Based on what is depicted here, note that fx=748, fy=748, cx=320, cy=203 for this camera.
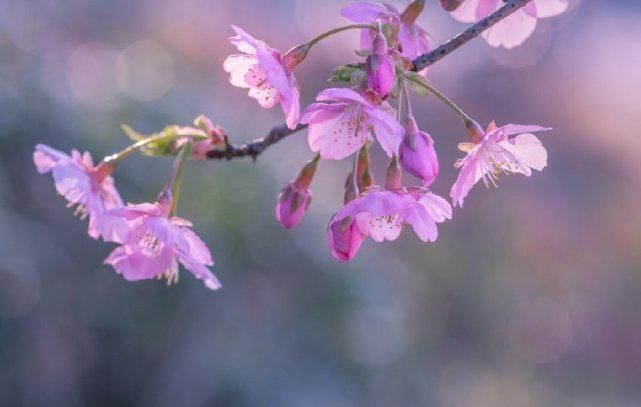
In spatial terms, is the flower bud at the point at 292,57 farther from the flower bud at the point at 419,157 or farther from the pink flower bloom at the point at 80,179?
the pink flower bloom at the point at 80,179

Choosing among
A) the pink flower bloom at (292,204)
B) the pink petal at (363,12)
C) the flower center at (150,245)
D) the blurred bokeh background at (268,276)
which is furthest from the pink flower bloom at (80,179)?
the blurred bokeh background at (268,276)

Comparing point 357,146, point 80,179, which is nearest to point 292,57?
point 357,146

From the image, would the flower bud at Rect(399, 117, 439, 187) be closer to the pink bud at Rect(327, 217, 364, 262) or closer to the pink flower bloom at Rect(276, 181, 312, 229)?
the pink bud at Rect(327, 217, 364, 262)

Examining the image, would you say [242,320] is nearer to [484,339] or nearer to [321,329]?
[321,329]

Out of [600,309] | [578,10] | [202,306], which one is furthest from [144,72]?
[578,10]

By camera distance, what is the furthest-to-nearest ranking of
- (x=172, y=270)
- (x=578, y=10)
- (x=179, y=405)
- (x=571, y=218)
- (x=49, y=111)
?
(x=578, y=10), (x=571, y=218), (x=49, y=111), (x=179, y=405), (x=172, y=270)

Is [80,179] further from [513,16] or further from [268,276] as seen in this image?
[268,276]
